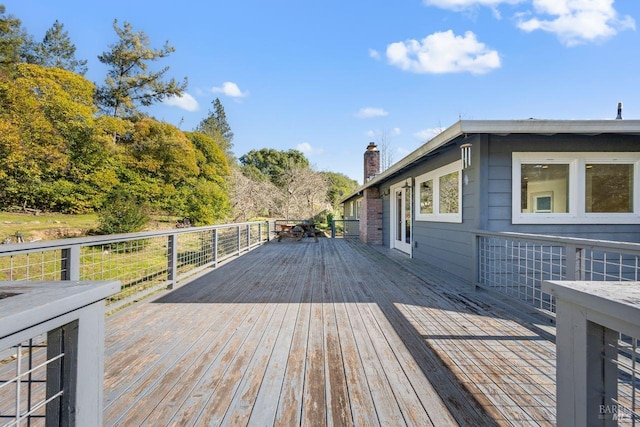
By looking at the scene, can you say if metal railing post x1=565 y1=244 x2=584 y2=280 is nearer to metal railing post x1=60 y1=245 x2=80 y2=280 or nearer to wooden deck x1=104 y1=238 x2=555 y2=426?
wooden deck x1=104 y1=238 x2=555 y2=426

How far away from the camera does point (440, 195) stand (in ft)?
18.2

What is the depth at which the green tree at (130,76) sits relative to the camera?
1716cm

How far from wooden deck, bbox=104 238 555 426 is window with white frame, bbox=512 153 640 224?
5.27ft

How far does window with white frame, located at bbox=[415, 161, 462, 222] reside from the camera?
191 inches

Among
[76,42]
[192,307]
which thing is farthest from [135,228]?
[76,42]

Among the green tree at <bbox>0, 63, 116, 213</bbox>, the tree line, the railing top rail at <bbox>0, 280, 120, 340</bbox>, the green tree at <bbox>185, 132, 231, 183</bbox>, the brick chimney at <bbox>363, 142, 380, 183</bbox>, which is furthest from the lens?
the green tree at <bbox>185, 132, 231, 183</bbox>

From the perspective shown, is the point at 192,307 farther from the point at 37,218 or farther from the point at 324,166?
the point at 324,166

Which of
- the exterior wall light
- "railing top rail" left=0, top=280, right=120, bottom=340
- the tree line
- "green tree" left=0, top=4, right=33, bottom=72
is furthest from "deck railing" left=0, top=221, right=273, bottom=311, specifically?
"green tree" left=0, top=4, right=33, bottom=72

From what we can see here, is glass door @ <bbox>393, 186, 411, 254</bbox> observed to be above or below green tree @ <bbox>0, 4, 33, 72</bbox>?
below

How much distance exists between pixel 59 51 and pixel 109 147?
933cm

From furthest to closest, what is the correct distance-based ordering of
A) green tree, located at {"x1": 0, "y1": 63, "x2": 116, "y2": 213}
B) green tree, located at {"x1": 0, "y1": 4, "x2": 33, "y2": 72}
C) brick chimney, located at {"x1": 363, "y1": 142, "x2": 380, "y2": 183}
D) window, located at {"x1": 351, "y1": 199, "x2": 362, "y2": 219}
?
window, located at {"x1": 351, "y1": 199, "x2": 362, "y2": 219} < green tree, located at {"x1": 0, "y1": 4, "x2": 33, "y2": 72} < brick chimney, located at {"x1": 363, "y1": 142, "x2": 380, "y2": 183} < green tree, located at {"x1": 0, "y1": 63, "x2": 116, "y2": 213}

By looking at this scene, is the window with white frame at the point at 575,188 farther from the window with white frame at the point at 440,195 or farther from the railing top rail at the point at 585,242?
the railing top rail at the point at 585,242

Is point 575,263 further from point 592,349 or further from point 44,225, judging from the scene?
point 44,225

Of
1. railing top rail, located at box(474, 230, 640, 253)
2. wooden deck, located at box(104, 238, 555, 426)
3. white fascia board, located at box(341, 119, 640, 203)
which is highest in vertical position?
white fascia board, located at box(341, 119, 640, 203)
